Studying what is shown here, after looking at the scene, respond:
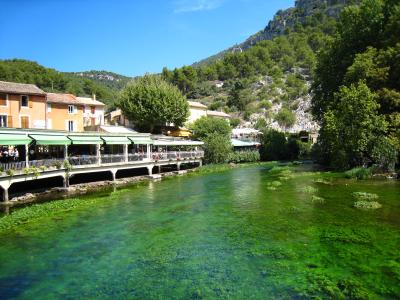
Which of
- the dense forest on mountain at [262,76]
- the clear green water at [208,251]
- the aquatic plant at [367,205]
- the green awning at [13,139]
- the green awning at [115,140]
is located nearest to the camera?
the clear green water at [208,251]

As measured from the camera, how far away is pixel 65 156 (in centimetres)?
3225

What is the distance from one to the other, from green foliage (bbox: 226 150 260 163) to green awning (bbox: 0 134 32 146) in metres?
37.3

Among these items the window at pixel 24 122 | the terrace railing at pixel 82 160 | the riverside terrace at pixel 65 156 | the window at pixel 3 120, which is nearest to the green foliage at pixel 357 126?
the riverside terrace at pixel 65 156

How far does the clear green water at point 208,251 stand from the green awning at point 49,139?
7.80 meters

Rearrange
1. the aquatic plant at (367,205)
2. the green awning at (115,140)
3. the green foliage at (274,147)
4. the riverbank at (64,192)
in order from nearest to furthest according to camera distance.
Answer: the aquatic plant at (367,205)
the riverbank at (64,192)
the green awning at (115,140)
the green foliage at (274,147)

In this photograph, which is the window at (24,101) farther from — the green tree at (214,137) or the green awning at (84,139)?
the green tree at (214,137)

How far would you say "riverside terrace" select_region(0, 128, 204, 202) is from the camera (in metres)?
26.3

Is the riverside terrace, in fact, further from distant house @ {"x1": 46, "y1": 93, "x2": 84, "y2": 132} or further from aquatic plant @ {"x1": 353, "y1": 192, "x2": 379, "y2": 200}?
aquatic plant @ {"x1": 353, "y1": 192, "x2": 379, "y2": 200}

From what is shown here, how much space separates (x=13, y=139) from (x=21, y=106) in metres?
16.0

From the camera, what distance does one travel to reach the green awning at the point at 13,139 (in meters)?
25.3

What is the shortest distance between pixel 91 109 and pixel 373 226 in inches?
1748

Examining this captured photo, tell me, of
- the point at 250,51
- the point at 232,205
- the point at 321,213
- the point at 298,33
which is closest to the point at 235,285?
the point at 321,213

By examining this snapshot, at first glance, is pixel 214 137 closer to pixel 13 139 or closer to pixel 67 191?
pixel 67 191

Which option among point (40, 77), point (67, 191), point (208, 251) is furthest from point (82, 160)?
point (40, 77)
